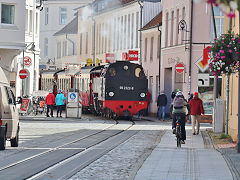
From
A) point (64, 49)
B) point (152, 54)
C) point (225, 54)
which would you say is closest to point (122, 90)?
point (152, 54)

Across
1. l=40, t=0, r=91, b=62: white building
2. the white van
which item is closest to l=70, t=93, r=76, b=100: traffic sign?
the white van

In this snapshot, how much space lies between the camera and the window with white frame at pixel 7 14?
43156mm

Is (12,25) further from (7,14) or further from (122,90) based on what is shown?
(122,90)

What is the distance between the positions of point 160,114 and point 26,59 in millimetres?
9372

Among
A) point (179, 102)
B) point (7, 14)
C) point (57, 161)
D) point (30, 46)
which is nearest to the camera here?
point (57, 161)

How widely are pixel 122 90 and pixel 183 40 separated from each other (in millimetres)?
4572

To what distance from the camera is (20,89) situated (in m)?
53.1

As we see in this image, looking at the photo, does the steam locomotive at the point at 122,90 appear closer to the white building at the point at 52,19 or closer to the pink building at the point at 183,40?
the pink building at the point at 183,40

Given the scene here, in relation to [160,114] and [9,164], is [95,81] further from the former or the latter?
[9,164]

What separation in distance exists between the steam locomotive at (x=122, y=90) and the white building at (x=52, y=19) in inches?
2196

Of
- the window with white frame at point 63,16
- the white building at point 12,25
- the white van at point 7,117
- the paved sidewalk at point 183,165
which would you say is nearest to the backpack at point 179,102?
the paved sidewalk at point 183,165

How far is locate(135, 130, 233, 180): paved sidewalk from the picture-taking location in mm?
12471

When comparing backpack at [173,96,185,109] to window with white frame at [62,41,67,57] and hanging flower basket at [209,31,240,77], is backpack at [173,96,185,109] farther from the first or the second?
window with white frame at [62,41,67,57]

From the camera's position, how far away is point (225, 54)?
1714cm
